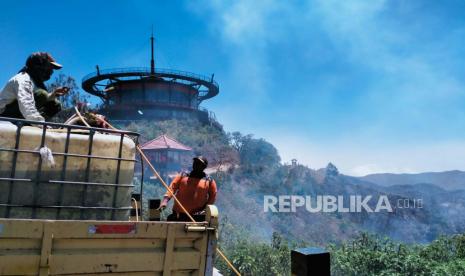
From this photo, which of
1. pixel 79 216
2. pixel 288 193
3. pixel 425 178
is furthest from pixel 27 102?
pixel 425 178

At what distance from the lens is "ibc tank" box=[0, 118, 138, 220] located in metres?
2.61

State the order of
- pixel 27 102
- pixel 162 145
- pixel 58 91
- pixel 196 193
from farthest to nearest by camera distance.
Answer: pixel 162 145
pixel 196 193
pixel 58 91
pixel 27 102

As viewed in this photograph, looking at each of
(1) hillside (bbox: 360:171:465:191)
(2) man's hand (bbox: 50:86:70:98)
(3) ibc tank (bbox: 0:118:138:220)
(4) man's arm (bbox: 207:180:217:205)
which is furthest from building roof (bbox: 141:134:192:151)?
(1) hillside (bbox: 360:171:465:191)

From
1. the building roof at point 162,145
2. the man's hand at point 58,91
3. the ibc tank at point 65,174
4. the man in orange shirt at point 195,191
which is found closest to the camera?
the ibc tank at point 65,174

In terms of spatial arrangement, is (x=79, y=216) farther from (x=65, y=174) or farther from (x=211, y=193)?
(x=211, y=193)

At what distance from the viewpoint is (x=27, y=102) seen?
10.4 ft

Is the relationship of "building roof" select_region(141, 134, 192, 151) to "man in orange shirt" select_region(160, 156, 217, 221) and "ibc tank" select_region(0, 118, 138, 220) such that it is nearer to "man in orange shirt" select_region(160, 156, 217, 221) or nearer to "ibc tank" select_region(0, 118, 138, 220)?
"man in orange shirt" select_region(160, 156, 217, 221)

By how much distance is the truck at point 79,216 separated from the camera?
2.30 m

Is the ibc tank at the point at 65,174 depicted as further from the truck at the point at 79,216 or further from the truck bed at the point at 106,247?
the truck bed at the point at 106,247

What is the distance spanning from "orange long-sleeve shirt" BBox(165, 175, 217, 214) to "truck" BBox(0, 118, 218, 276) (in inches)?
74.1

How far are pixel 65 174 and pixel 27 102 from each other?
875mm

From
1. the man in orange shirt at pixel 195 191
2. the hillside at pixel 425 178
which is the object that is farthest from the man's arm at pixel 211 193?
the hillside at pixel 425 178

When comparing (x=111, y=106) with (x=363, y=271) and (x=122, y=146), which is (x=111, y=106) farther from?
(x=122, y=146)

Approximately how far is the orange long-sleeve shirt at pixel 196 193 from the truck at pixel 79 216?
6.18 ft
